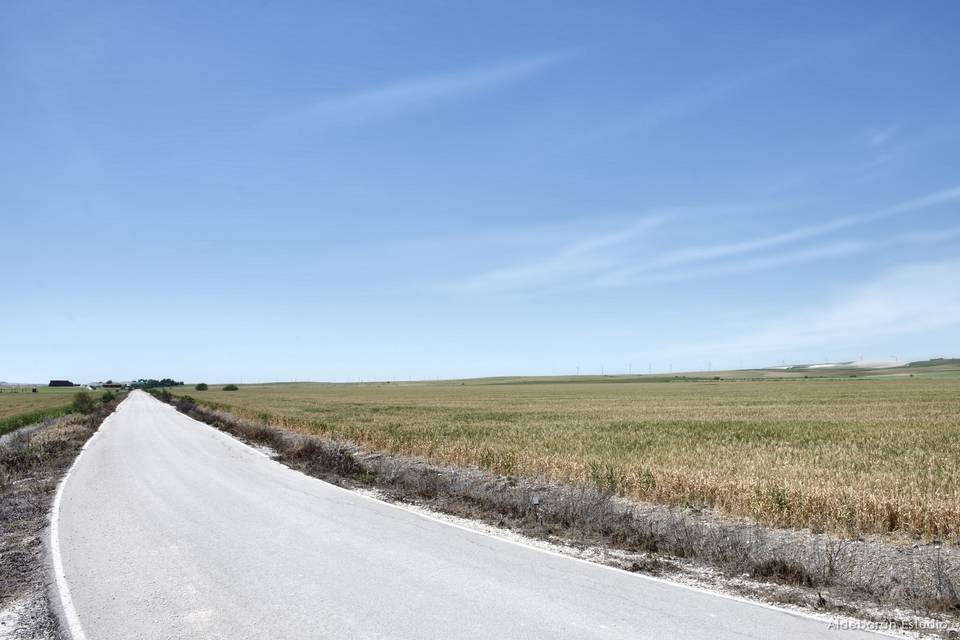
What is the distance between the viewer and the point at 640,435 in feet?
86.4

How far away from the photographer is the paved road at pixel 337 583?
263 inches

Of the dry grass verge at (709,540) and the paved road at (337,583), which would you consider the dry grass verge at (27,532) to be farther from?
the dry grass verge at (709,540)

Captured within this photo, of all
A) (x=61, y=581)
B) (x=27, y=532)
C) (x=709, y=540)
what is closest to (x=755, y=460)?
(x=709, y=540)

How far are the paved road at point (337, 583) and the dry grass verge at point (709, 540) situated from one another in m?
1.33

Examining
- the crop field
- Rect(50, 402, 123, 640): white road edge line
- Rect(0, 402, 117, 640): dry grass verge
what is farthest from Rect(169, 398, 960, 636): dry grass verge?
Rect(0, 402, 117, 640): dry grass verge

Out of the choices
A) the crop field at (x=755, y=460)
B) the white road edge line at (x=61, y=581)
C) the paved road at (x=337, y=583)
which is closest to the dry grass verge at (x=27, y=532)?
the white road edge line at (x=61, y=581)

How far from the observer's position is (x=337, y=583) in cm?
814

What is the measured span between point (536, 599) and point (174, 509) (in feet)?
29.8

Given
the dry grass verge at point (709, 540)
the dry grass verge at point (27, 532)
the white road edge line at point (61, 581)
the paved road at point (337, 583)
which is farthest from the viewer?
the dry grass verge at point (709, 540)

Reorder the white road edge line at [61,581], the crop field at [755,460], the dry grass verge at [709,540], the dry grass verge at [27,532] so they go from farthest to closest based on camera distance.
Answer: the crop field at [755,460], the dry grass verge at [709,540], the dry grass verge at [27,532], the white road edge line at [61,581]

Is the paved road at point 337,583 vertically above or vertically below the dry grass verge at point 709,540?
above

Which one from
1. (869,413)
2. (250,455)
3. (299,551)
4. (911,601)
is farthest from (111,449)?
(869,413)

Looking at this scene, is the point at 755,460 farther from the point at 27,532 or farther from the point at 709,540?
the point at 27,532

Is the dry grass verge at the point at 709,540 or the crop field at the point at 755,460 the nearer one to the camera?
the dry grass verge at the point at 709,540
